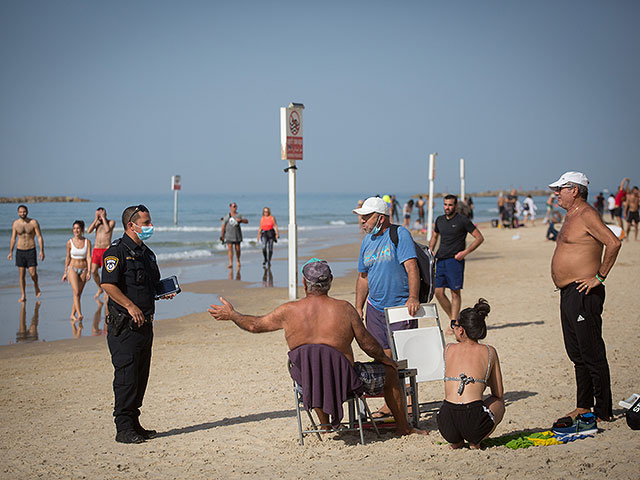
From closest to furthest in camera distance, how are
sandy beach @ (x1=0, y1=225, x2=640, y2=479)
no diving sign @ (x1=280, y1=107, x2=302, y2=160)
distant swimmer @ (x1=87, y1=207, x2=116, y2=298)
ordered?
sandy beach @ (x1=0, y1=225, x2=640, y2=479), no diving sign @ (x1=280, y1=107, x2=302, y2=160), distant swimmer @ (x1=87, y1=207, x2=116, y2=298)

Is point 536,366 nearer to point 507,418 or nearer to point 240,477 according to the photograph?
point 507,418

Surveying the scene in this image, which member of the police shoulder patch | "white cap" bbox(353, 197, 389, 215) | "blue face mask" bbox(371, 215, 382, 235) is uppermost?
"white cap" bbox(353, 197, 389, 215)

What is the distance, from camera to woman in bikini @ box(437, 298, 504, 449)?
4.91 meters

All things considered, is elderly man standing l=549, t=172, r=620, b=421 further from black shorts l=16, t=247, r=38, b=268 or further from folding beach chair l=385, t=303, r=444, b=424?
black shorts l=16, t=247, r=38, b=268

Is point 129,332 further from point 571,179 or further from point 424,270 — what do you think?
point 571,179

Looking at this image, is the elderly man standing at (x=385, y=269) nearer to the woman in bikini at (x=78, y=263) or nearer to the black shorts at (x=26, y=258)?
the woman in bikini at (x=78, y=263)

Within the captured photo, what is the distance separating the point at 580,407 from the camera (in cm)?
557

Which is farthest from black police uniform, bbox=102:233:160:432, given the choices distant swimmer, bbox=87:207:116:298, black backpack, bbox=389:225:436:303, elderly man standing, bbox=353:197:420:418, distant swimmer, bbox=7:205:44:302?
distant swimmer, bbox=7:205:44:302

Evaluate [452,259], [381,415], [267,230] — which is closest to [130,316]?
[381,415]

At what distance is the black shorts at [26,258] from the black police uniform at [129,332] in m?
8.94

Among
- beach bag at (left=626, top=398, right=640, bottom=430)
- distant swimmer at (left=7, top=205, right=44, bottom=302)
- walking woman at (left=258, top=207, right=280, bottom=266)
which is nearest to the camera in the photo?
beach bag at (left=626, top=398, right=640, bottom=430)

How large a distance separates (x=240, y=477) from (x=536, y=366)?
427 cm

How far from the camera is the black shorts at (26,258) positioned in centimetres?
1354

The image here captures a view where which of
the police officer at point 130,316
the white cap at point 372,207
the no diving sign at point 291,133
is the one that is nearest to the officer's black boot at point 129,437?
the police officer at point 130,316
